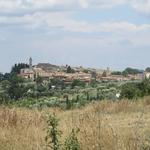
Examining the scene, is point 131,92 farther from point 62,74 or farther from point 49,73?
point 49,73

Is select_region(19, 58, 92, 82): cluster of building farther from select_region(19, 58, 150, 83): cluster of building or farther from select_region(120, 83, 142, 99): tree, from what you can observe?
select_region(120, 83, 142, 99): tree

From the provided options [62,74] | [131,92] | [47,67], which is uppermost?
[47,67]

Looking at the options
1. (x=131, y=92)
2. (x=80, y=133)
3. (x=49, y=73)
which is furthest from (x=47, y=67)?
(x=80, y=133)

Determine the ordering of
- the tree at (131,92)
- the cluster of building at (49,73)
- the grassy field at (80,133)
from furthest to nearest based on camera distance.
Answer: the cluster of building at (49,73)
the tree at (131,92)
the grassy field at (80,133)

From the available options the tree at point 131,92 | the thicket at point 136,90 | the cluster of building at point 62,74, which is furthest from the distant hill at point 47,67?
the tree at point 131,92

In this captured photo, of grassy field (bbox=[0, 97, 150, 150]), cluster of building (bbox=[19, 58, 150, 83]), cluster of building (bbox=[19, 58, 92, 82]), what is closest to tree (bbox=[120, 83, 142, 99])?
cluster of building (bbox=[19, 58, 150, 83])

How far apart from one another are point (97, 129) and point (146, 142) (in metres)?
1.94

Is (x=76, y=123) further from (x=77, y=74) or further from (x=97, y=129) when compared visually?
(x=77, y=74)

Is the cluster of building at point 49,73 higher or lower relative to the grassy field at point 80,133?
higher

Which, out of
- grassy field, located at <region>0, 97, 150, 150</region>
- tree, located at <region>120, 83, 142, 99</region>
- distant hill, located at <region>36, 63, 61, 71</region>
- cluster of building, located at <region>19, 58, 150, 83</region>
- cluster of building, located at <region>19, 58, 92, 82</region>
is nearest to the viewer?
grassy field, located at <region>0, 97, 150, 150</region>

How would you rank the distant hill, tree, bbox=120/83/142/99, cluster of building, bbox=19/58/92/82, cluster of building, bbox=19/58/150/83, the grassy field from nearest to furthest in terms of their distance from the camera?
the grassy field, tree, bbox=120/83/142/99, cluster of building, bbox=19/58/92/82, cluster of building, bbox=19/58/150/83, the distant hill

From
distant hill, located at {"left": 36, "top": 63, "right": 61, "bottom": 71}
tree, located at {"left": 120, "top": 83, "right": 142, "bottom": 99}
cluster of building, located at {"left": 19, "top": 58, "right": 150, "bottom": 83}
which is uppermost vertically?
distant hill, located at {"left": 36, "top": 63, "right": 61, "bottom": 71}

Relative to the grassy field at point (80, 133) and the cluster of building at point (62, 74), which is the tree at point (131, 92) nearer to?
the cluster of building at point (62, 74)

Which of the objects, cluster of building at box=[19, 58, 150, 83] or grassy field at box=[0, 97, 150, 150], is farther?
cluster of building at box=[19, 58, 150, 83]
